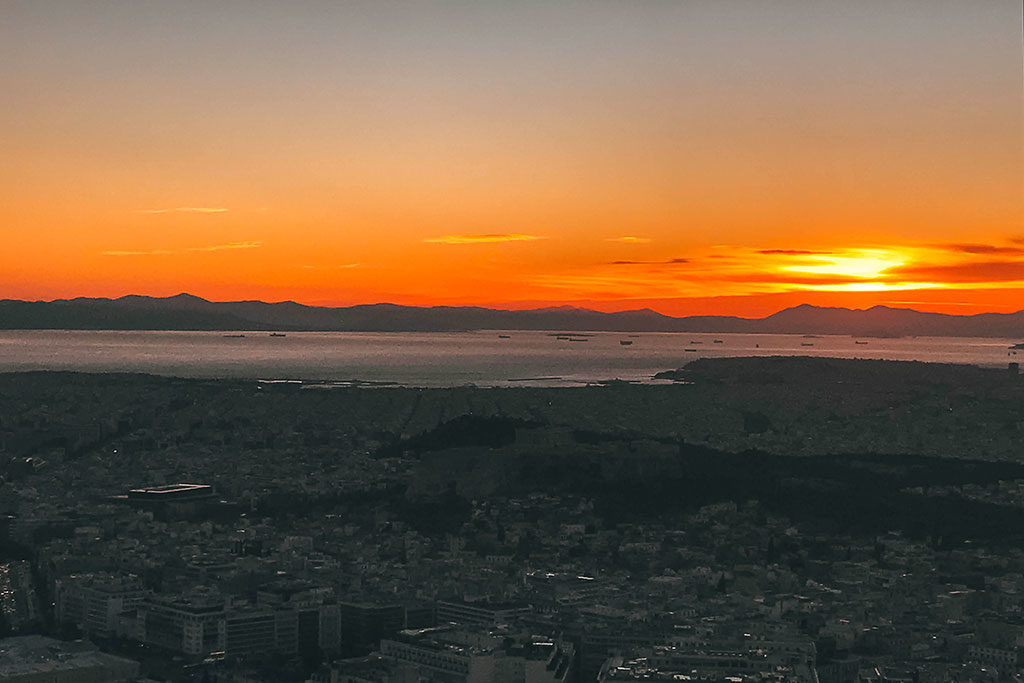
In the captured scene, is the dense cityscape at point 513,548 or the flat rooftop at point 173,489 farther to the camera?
the flat rooftop at point 173,489

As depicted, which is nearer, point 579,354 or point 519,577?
point 519,577

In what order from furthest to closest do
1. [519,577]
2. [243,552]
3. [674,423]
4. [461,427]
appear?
[674,423] < [461,427] < [243,552] < [519,577]

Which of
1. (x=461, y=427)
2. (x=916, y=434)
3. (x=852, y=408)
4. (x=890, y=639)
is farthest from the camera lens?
(x=852, y=408)

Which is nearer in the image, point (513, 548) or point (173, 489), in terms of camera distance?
point (513, 548)

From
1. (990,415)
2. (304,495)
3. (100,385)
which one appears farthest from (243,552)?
(100,385)

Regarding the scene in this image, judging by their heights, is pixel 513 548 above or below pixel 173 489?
below

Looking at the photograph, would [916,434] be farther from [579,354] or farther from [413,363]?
[579,354]

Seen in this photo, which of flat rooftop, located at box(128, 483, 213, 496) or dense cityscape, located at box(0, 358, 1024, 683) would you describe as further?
flat rooftop, located at box(128, 483, 213, 496)
